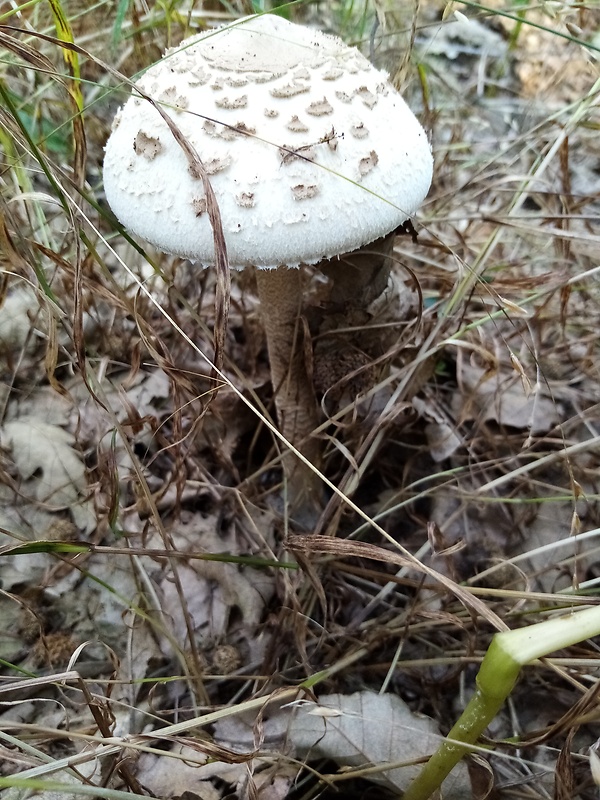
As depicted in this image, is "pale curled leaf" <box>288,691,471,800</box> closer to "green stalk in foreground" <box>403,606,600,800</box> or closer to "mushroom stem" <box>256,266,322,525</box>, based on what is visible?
"green stalk in foreground" <box>403,606,600,800</box>

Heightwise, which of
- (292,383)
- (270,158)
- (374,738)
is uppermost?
(270,158)

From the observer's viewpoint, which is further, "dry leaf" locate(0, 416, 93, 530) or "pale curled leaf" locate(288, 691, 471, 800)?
"dry leaf" locate(0, 416, 93, 530)

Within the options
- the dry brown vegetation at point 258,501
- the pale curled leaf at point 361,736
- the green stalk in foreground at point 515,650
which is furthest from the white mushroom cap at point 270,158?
the pale curled leaf at point 361,736

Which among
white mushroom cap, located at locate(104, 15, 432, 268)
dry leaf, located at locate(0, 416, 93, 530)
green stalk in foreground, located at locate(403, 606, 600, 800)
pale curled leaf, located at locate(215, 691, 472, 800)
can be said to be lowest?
pale curled leaf, located at locate(215, 691, 472, 800)

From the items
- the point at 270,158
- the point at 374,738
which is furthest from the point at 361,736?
the point at 270,158

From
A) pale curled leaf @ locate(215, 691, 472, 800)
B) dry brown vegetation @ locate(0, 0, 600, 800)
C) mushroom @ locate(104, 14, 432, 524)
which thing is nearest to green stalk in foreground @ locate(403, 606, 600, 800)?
dry brown vegetation @ locate(0, 0, 600, 800)

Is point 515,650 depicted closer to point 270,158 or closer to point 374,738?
point 374,738
